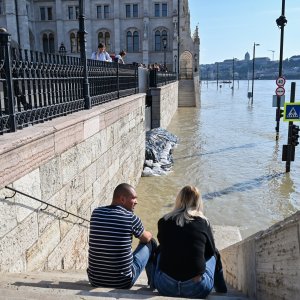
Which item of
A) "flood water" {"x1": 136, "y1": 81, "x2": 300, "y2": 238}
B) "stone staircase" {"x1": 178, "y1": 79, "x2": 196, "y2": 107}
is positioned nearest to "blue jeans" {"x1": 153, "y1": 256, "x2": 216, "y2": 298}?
"flood water" {"x1": 136, "y1": 81, "x2": 300, "y2": 238}

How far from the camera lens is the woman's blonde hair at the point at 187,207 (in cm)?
358

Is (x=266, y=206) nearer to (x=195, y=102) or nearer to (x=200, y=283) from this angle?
(x=200, y=283)

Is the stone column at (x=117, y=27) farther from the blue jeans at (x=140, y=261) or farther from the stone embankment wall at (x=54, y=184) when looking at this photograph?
the blue jeans at (x=140, y=261)

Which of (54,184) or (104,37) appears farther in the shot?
(104,37)

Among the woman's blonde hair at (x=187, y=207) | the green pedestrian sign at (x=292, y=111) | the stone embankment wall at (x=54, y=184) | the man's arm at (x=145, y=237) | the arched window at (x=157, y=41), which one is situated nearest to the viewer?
the woman's blonde hair at (x=187, y=207)

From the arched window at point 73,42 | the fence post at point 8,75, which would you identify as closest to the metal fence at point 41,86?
the fence post at point 8,75

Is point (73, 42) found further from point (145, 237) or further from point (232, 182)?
point (145, 237)

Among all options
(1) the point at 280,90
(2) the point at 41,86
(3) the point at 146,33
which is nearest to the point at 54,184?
(2) the point at 41,86

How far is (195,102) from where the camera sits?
40188mm

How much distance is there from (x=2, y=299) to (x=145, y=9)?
186 feet

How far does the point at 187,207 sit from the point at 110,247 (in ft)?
2.79

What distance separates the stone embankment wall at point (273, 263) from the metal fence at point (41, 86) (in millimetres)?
2966

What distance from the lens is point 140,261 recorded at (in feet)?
13.3

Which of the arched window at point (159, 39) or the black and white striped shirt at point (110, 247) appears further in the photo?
the arched window at point (159, 39)
